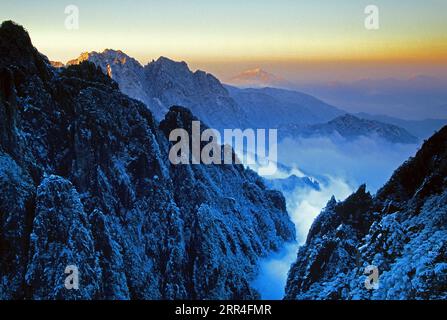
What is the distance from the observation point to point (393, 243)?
1908 inches

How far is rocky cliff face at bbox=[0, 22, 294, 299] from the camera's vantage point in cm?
6181

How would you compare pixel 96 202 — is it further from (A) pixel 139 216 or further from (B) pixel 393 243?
(B) pixel 393 243

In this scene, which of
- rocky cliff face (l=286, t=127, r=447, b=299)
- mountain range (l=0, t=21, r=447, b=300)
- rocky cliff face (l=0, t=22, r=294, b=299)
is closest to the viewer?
rocky cliff face (l=286, t=127, r=447, b=299)

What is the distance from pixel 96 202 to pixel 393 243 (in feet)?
165

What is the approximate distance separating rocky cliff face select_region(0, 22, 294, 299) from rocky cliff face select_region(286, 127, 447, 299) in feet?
79.4

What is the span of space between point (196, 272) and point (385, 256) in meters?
45.8

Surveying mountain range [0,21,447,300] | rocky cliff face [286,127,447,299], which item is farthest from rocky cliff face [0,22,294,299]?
rocky cliff face [286,127,447,299]

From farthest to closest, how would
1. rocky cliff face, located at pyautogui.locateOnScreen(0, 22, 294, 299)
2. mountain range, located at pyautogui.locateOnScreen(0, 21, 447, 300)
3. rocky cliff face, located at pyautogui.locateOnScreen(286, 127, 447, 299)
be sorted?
rocky cliff face, located at pyautogui.locateOnScreen(0, 22, 294, 299), mountain range, located at pyautogui.locateOnScreen(0, 21, 447, 300), rocky cliff face, located at pyautogui.locateOnScreen(286, 127, 447, 299)

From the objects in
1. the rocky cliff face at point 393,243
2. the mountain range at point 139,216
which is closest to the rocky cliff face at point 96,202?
the mountain range at point 139,216

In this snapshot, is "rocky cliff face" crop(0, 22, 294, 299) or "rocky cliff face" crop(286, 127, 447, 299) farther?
"rocky cliff face" crop(0, 22, 294, 299)

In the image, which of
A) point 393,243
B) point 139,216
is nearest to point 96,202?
point 139,216

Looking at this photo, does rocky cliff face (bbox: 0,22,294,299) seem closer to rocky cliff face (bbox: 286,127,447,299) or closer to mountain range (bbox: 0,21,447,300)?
mountain range (bbox: 0,21,447,300)

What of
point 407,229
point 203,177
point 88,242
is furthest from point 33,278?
point 203,177

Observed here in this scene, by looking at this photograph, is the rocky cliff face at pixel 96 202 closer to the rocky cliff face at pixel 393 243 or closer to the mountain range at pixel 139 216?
the mountain range at pixel 139 216
